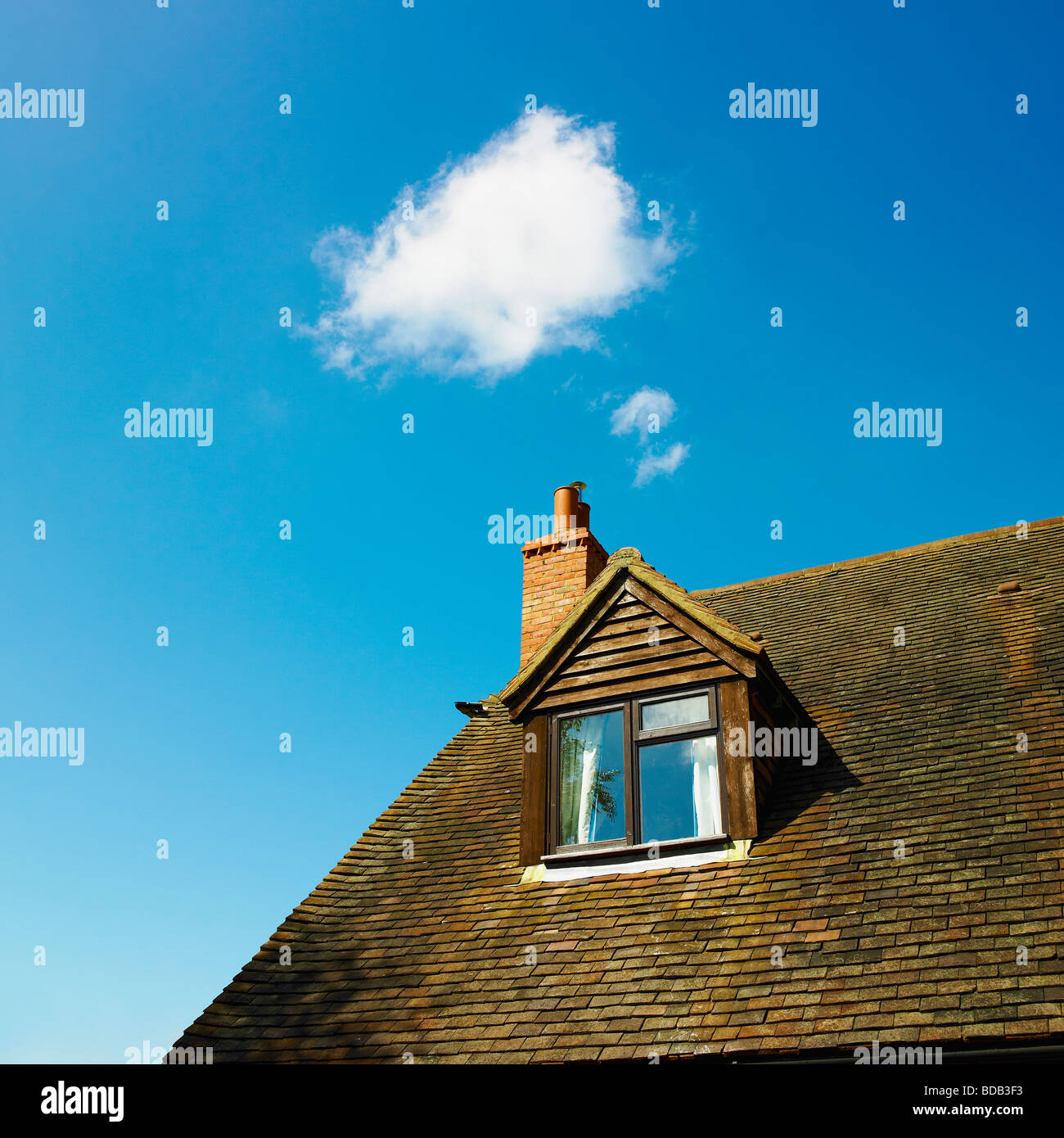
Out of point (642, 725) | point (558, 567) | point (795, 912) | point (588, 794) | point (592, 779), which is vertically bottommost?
point (795, 912)

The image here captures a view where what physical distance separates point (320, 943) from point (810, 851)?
4.64m

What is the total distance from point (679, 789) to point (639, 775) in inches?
15.3

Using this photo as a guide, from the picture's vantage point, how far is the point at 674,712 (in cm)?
881

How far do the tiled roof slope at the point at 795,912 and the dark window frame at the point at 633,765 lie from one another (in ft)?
0.88

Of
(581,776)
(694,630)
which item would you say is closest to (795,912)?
(581,776)

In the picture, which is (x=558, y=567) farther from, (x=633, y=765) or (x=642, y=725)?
(x=633, y=765)

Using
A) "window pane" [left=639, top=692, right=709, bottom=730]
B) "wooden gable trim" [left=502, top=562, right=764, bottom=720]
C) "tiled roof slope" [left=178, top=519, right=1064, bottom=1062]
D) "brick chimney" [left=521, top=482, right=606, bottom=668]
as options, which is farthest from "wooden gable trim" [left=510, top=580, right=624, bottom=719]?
"brick chimney" [left=521, top=482, right=606, bottom=668]

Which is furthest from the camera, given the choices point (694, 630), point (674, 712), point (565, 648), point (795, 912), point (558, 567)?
point (558, 567)

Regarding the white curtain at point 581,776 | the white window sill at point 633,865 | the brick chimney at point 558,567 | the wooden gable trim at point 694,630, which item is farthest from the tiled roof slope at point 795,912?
the brick chimney at point 558,567

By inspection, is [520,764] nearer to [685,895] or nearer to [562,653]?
[562,653]

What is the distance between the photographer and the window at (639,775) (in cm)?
833
